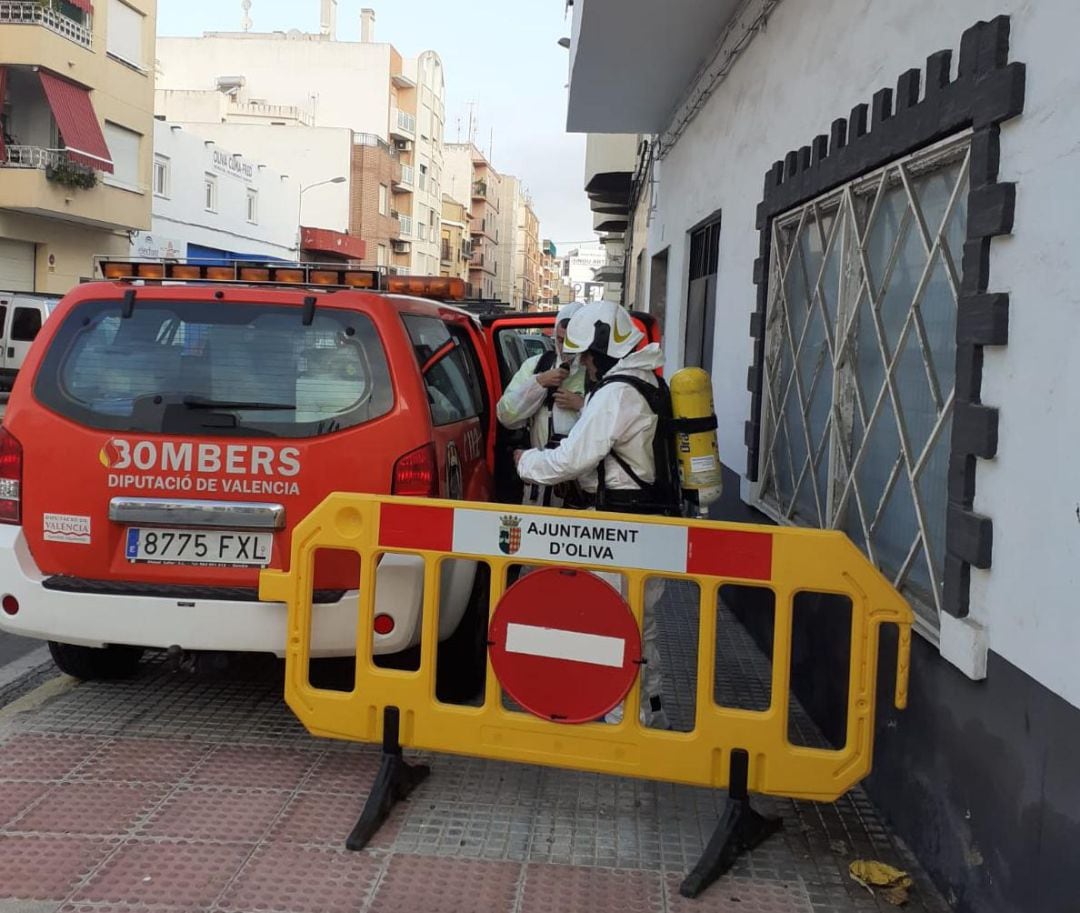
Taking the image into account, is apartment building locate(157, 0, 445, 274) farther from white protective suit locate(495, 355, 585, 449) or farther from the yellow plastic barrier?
the yellow plastic barrier

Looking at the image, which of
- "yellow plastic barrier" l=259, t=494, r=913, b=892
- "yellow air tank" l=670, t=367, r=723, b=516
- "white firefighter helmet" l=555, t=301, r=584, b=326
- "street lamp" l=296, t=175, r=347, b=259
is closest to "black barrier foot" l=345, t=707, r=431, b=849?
"yellow plastic barrier" l=259, t=494, r=913, b=892

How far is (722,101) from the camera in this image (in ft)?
27.0

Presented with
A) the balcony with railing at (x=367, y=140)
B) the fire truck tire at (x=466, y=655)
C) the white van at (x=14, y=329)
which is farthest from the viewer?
the balcony with railing at (x=367, y=140)

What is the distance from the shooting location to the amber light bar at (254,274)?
4.52 meters

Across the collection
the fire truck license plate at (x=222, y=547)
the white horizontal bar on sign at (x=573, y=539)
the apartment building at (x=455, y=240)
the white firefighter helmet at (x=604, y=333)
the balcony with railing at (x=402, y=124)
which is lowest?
the fire truck license plate at (x=222, y=547)

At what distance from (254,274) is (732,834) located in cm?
295

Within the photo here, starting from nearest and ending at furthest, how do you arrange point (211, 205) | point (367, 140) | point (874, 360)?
point (874, 360), point (211, 205), point (367, 140)

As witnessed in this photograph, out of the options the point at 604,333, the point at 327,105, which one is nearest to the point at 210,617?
the point at 604,333

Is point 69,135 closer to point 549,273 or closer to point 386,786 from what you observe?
point 386,786

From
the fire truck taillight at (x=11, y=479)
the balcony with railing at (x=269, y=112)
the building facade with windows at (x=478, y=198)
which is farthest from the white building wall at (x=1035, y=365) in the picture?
the building facade with windows at (x=478, y=198)

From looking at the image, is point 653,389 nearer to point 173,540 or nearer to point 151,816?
point 173,540

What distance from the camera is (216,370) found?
→ 4168 mm

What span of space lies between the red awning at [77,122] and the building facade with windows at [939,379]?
69.3ft

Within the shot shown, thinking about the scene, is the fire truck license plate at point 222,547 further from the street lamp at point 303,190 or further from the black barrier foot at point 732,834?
the street lamp at point 303,190
